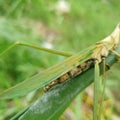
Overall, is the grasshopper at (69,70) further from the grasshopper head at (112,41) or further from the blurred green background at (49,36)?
the blurred green background at (49,36)

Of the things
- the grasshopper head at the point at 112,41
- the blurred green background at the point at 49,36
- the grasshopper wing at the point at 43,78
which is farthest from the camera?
the blurred green background at the point at 49,36

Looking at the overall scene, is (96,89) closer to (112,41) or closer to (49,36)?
(112,41)

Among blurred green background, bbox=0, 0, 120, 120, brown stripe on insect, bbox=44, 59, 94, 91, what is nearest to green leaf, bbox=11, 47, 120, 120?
brown stripe on insect, bbox=44, 59, 94, 91

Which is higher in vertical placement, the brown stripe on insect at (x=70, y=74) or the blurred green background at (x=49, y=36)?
the blurred green background at (x=49, y=36)

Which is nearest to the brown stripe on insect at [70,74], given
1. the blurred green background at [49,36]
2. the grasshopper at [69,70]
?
the grasshopper at [69,70]

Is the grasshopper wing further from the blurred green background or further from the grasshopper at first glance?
the blurred green background

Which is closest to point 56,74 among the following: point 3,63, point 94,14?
point 3,63

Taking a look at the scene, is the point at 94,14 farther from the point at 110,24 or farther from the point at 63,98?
the point at 63,98
